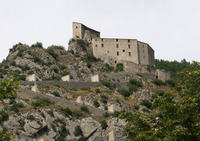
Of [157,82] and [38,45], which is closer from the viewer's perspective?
[157,82]

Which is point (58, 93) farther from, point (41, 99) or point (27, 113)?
point (27, 113)

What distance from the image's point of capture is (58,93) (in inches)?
2254

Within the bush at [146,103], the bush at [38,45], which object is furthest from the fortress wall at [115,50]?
the bush at [146,103]

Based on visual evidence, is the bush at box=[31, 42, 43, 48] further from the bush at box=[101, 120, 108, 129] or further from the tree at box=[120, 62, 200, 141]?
the tree at box=[120, 62, 200, 141]

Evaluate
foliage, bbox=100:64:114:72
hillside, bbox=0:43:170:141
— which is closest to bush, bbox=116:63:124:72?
hillside, bbox=0:43:170:141

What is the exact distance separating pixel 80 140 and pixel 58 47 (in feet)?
101

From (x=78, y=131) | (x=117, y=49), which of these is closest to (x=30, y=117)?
(x=78, y=131)

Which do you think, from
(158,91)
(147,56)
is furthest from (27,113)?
(147,56)

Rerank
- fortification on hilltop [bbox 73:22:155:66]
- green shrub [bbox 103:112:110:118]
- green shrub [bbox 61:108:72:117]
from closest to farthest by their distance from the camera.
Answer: green shrub [bbox 61:108:72:117] → green shrub [bbox 103:112:110:118] → fortification on hilltop [bbox 73:22:155:66]

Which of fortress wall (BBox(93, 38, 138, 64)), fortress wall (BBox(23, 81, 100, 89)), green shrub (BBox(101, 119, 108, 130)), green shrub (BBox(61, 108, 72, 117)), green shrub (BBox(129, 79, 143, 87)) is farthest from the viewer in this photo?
fortress wall (BBox(93, 38, 138, 64))

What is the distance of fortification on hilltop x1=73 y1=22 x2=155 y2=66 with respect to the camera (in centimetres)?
7519

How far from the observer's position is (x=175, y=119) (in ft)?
80.3

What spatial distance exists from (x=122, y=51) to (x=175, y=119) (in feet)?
169

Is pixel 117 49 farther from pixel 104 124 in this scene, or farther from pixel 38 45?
pixel 104 124
